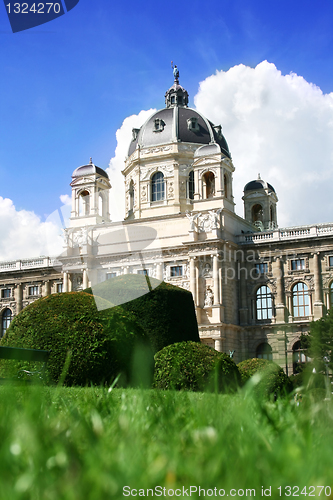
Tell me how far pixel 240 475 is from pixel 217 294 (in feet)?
114

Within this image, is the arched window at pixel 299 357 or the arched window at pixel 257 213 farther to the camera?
the arched window at pixel 257 213

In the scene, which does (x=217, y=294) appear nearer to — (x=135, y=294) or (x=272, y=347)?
Result: (x=272, y=347)

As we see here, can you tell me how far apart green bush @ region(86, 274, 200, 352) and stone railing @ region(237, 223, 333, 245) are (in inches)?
813

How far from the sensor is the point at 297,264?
37594 millimetres

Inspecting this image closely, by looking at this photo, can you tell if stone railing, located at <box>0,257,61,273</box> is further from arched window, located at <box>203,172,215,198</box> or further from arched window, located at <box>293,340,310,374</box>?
arched window, located at <box>293,340,310,374</box>

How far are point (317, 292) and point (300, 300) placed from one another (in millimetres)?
1488

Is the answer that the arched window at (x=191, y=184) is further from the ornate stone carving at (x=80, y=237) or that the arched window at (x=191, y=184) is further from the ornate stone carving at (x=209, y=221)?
the ornate stone carving at (x=80, y=237)

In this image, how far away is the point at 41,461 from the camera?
4.62 ft

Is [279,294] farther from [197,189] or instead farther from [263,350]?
[197,189]

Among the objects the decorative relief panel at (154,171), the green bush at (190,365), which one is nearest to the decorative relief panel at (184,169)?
the decorative relief panel at (154,171)

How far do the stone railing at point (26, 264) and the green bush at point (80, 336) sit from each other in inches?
1286

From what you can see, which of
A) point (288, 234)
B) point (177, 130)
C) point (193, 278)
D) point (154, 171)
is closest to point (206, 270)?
point (193, 278)

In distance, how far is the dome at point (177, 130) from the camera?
150 ft

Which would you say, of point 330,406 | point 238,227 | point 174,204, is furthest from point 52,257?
point 330,406
